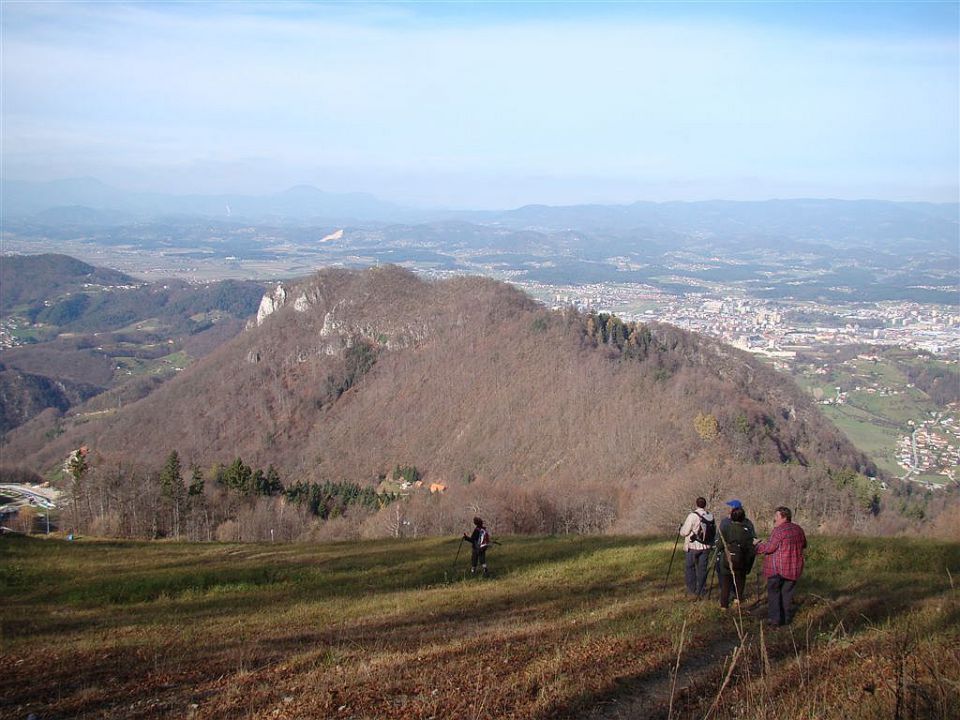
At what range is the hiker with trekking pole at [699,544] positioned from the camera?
12078mm

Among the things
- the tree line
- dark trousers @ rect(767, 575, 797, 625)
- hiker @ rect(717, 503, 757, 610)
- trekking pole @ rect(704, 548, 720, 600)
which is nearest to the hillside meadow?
dark trousers @ rect(767, 575, 797, 625)

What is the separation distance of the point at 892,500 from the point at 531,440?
41.6m

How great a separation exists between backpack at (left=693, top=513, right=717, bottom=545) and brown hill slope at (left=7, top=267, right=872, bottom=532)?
3547 cm

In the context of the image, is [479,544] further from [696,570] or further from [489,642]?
[489,642]

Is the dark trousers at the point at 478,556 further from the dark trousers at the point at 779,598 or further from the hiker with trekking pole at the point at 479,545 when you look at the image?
the dark trousers at the point at 779,598

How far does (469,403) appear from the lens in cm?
10069

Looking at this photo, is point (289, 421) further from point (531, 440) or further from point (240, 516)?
point (240, 516)

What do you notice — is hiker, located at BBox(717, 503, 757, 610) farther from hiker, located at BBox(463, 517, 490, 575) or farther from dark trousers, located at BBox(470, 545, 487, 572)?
dark trousers, located at BBox(470, 545, 487, 572)

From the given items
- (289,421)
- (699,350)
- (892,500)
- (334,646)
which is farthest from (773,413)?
(334,646)

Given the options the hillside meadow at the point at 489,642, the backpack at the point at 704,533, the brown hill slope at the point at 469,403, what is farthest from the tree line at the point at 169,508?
the backpack at the point at 704,533

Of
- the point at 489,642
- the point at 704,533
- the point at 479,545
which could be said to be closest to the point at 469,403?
the point at 479,545

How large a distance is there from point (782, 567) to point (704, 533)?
203 cm

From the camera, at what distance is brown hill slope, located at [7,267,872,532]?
238 feet

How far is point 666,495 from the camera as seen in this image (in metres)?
44.8
